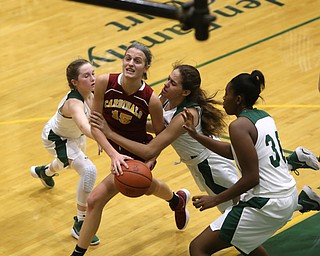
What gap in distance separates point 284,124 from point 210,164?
8.75 feet

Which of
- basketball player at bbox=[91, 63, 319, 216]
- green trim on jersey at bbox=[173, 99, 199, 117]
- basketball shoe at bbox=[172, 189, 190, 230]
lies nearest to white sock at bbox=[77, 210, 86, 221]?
basketball shoe at bbox=[172, 189, 190, 230]

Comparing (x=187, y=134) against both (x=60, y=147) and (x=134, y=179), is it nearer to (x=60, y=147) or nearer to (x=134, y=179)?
(x=134, y=179)

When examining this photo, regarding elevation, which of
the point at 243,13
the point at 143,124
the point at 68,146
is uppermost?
the point at 143,124

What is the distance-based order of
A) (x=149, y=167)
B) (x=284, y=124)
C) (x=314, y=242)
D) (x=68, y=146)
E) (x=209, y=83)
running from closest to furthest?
1. (x=149, y=167)
2. (x=314, y=242)
3. (x=68, y=146)
4. (x=284, y=124)
5. (x=209, y=83)

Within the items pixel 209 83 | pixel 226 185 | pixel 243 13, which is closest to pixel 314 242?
pixel 226 185

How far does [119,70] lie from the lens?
10.4 meters

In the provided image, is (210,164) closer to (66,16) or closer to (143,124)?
(143,124)

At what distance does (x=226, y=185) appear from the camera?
6398 millimetres

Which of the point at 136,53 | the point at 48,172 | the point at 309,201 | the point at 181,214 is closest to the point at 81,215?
the point at 181,214

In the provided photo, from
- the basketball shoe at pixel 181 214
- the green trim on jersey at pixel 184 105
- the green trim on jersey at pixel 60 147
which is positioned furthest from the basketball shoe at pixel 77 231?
the green trim on jersey at pixel 184 105

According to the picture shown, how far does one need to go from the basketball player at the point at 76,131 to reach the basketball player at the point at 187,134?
0.60 metres

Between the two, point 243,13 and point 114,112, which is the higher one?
point 114,112

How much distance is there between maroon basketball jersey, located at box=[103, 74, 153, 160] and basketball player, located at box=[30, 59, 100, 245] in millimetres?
315

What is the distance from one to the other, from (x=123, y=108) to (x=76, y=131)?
4.03 ft
